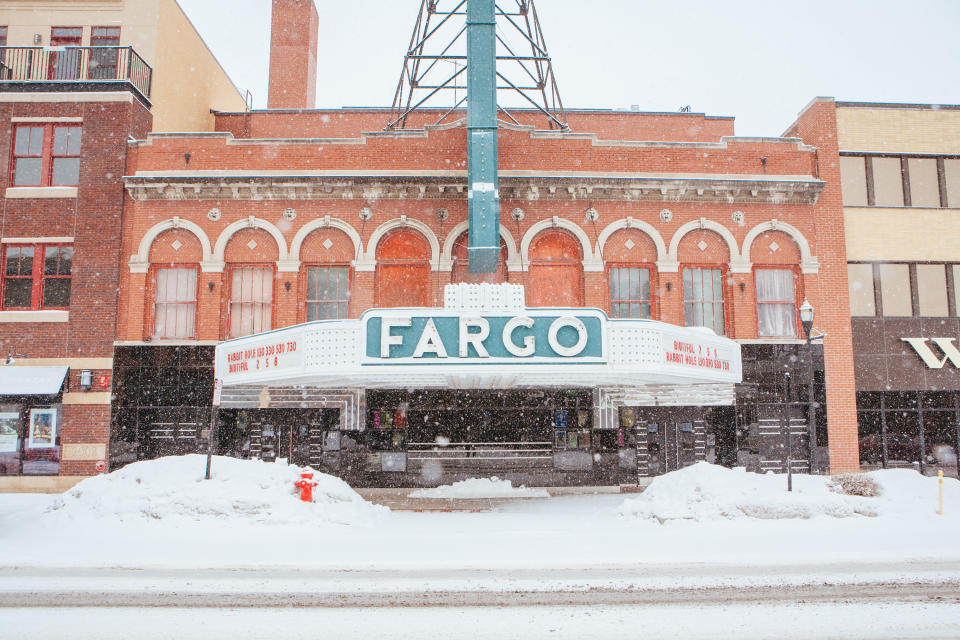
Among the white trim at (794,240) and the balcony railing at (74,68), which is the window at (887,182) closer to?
the white trim at (794,240)

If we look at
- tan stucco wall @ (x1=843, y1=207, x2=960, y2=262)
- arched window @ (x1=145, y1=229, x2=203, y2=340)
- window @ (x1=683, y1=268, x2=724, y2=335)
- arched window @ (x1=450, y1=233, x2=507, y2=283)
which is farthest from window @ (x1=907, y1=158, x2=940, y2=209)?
arched window @ (x1=145, y1=229, x2=203, y2=340)

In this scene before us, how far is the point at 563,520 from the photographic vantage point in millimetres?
13828

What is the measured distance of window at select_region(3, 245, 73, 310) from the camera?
19375mm

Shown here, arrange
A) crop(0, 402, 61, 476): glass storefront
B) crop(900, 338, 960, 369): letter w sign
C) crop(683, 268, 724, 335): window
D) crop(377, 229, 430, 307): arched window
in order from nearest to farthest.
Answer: crop(0, 402, 61, 476): glass storefront, crop(377, 229, 430, 307): arched window, crop(683, 268, 724, 335): window, crop(900, 338, 960, 369): letter w sign

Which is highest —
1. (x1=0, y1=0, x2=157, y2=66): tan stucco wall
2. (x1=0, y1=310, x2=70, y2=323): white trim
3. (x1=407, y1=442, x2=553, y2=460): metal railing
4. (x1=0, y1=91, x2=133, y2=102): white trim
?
(x1=0, y1=0, x2=157, y2=66): tan stucco wall

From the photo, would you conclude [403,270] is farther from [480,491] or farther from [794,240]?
[794,240]

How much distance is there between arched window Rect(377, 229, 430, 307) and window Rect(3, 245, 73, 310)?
9.13m

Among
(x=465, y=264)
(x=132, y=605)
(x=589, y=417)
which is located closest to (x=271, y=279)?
(x=465, y=264)

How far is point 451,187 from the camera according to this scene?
63.1 feet

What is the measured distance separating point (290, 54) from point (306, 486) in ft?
61.5

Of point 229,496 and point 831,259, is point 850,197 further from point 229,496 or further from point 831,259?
point 229,496

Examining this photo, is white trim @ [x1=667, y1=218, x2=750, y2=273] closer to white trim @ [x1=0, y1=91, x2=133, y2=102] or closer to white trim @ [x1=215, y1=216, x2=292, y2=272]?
white trim @ [x1=215, y1=216, x2=292, y2=272]

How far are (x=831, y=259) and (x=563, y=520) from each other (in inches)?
485

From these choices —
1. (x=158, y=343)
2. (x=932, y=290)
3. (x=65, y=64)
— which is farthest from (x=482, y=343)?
(x=65, y=64)
